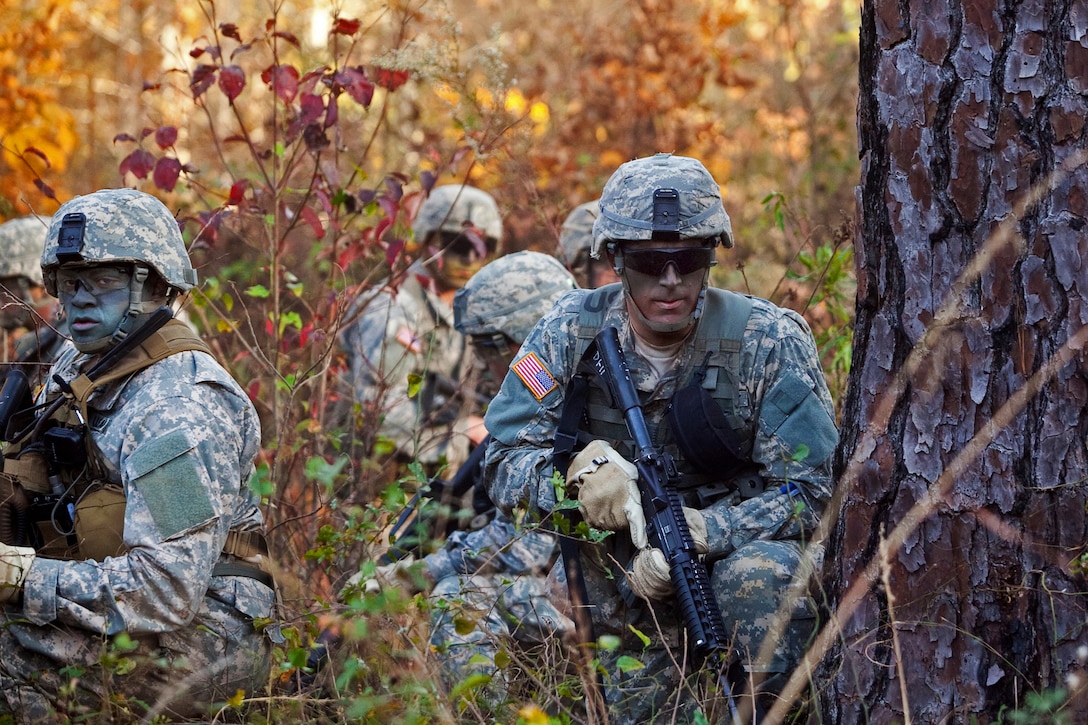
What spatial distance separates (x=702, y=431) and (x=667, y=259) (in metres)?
0.54

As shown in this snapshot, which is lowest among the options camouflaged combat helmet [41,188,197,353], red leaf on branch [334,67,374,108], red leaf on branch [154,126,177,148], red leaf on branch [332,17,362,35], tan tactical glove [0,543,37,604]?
tan tactical glove [0,543,37,604]

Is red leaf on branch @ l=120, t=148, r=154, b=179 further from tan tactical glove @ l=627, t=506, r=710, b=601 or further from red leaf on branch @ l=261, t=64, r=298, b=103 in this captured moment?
tan tactical glove @ l=627, t=506, r=710, b=601

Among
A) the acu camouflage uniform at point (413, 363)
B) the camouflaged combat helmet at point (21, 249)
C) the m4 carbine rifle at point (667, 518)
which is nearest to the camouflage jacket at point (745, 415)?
the m4 carbine rifle at point (667, 518)

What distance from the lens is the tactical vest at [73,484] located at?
338cm

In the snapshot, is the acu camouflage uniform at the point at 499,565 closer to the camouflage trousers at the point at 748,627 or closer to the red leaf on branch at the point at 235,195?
the camouflage trousers at the point at 748,627

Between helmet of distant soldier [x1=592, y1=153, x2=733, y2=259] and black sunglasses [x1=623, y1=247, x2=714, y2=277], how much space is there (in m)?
0.05

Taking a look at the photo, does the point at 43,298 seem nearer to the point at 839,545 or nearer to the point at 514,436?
the point at 514,436

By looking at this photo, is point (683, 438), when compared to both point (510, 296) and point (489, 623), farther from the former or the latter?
point (510, 296)

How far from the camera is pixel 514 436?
3.93 m

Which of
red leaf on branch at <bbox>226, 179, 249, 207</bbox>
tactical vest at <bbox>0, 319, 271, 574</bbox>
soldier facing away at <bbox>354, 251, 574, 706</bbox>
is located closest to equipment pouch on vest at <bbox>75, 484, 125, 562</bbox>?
tactical vest at <bbox>0, 319, 271, 574</bbox>

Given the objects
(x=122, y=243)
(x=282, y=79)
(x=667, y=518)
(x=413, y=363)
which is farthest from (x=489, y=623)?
(x=413, y=363)

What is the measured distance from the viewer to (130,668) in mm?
3029

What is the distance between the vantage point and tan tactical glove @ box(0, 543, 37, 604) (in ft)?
10.4

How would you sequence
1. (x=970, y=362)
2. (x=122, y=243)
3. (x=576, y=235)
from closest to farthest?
(x=970, y=362) → (x=122, y=243) → (x=576, y=235)
